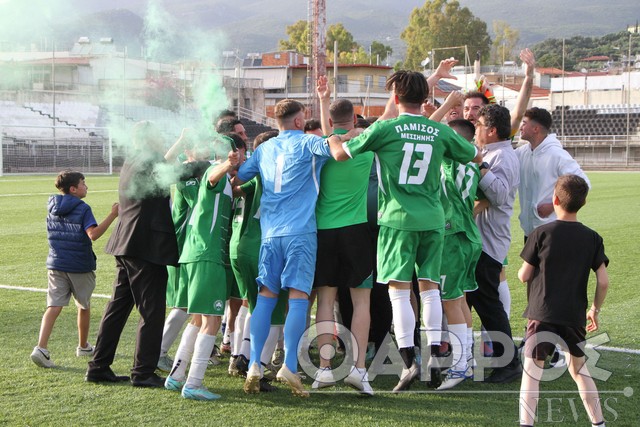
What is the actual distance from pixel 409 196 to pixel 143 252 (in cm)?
194

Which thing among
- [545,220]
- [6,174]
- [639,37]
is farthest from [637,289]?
[639,37]

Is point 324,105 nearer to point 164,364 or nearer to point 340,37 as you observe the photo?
point 164,364

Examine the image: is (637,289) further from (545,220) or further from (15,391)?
(15,391)

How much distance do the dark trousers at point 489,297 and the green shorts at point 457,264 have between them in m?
0.23

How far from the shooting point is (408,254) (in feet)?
17.3

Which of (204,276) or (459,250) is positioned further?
(459,250)

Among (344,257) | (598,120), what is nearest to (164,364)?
(344,257)

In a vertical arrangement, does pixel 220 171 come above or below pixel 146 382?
above

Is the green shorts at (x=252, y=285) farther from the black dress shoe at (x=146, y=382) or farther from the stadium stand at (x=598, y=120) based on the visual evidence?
the stadium stand at (x=598, y=120)

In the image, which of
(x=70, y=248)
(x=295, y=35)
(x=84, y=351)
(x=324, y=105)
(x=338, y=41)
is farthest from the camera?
(x=295, y=35)

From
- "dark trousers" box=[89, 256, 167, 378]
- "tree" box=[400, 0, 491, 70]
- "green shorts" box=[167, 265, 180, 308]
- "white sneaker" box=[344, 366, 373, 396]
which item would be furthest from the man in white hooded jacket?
"tree" box=[400, 0, 491, 70]

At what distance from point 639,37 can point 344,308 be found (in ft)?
550

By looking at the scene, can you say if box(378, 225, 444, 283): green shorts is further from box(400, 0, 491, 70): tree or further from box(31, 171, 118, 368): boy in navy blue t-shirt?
box(400, 0, 491, 70): tree

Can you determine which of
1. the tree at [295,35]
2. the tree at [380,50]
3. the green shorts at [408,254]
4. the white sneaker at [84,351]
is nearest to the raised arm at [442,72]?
the green shorts at [408,254]
